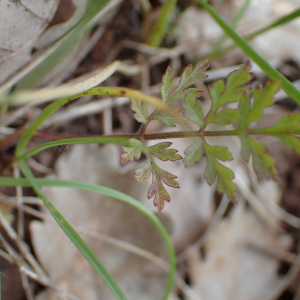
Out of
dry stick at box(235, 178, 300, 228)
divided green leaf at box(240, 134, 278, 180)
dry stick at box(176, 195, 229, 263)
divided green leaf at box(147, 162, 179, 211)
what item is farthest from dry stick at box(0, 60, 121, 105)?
dry stick at box(235, 178, 300, 228)

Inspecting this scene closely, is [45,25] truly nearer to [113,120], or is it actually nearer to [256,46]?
[113,120]

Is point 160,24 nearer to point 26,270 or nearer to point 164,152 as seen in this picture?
point 164,152

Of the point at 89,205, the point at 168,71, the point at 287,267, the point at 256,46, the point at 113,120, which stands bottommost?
the point at 89,205

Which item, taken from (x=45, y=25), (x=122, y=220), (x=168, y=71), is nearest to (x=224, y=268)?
(x=122, y=220)

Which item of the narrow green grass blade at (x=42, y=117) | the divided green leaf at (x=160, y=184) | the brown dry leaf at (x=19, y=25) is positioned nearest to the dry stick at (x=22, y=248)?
the narrow green grass blade at (x=42, y=117)

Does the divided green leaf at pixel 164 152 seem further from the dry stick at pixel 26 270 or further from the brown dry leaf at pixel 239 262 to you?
the brown dry leaf at pixel 239 262

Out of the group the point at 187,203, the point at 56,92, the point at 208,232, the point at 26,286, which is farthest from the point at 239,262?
the point at 56,92
